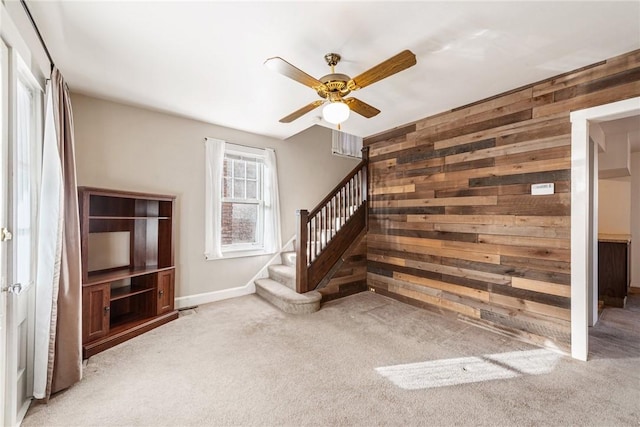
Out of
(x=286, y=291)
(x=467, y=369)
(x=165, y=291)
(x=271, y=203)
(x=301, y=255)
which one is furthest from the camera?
(x=271, y=203)

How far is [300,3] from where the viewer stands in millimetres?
Result: 1664

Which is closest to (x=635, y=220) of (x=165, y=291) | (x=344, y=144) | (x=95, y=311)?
(x=344, y=144)

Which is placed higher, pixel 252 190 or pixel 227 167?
pixel 227 167

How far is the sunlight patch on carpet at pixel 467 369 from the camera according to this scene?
2.01 meters

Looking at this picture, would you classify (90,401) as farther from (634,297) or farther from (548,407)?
(634,297)

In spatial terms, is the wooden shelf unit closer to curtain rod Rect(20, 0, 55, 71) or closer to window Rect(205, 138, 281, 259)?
window Rect(205, 138, 281, 259)

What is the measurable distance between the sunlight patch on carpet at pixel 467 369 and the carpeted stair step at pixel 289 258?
7.72 ft

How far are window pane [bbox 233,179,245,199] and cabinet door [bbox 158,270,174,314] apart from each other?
1446mm

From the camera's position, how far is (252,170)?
4.32 meters

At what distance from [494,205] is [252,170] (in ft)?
11.0

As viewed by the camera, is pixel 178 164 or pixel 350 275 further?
pixel 350 275

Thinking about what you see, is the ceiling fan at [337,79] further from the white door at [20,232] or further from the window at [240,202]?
the window at [240,202]

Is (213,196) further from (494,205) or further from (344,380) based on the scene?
(494,205)

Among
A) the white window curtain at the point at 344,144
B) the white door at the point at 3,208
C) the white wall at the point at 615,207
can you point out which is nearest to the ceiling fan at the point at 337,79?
the white door at the point at 3,208
